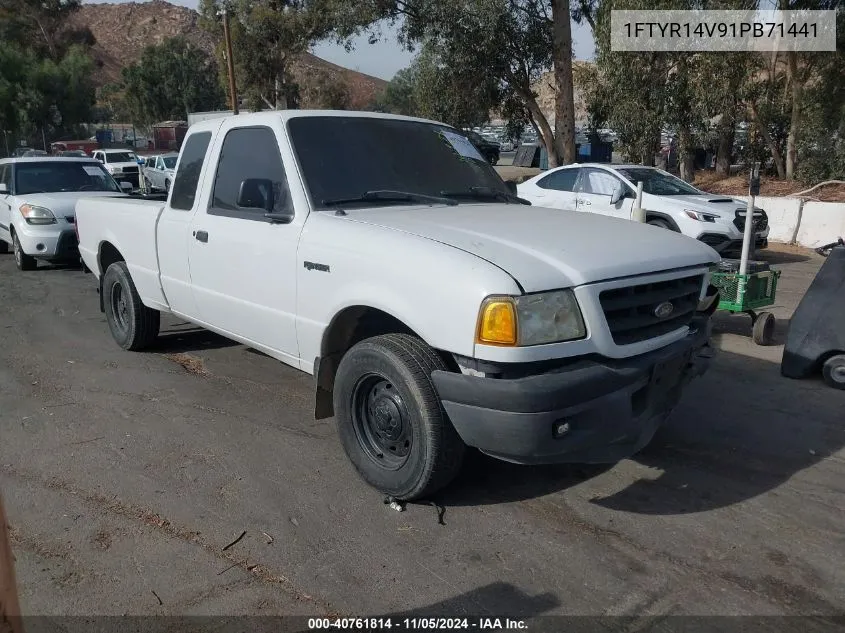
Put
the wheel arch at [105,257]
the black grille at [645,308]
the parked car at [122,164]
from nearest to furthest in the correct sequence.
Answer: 1. the black grille at [645,308]
2. the wheel arch at [105,257]
3. the parked car at [122,164]

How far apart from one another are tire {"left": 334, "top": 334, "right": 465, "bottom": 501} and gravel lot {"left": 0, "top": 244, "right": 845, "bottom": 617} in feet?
0.64

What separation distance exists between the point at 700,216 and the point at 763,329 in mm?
4746

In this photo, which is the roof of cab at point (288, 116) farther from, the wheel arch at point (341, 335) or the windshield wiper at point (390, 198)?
the wheel arch at point (341, 335)

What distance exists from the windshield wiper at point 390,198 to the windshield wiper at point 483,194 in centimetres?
17

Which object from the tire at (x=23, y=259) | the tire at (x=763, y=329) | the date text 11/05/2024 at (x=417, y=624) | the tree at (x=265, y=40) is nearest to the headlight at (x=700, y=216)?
the tire at (x=763, y=329)

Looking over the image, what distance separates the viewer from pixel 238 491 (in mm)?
3969

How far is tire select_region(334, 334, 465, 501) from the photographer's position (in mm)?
3447

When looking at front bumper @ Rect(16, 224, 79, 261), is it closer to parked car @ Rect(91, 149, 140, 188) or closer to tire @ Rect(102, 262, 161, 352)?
tire @ Rect(102, 262, 161, 352)

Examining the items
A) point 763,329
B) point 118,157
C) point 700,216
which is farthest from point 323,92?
point 763,329

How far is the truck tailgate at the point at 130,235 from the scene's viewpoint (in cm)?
574

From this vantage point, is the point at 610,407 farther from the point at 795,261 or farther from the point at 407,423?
the point at 795,261

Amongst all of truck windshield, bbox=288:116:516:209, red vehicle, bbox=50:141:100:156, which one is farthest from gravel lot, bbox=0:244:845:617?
red vehicle, bbox=50:141:100:156

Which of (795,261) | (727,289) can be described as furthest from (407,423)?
(795,261)

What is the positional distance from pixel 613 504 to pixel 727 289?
4.02m
